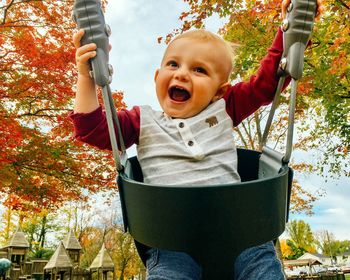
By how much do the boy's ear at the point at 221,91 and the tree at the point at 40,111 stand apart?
6.44 meters

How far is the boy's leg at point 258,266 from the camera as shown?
1.22 m

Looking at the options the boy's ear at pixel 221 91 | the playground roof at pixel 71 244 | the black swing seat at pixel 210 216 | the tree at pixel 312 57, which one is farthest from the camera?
the playground roof at pixel 71 244

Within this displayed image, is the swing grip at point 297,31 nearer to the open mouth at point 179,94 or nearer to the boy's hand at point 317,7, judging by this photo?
the boy's hand at point 317,7

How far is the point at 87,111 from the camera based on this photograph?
4.87 feet

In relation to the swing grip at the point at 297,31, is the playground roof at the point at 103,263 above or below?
below

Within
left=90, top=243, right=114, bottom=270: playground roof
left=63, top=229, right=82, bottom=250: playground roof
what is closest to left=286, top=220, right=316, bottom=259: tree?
left=90, top=243, right=114, bottom=270: playground roof

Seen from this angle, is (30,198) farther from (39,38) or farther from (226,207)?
(226,207)

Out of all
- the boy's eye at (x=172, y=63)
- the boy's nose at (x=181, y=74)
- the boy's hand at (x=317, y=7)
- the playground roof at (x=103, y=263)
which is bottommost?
the playground roof at (x=103, y=263)

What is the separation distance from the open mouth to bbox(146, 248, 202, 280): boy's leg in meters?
0.65

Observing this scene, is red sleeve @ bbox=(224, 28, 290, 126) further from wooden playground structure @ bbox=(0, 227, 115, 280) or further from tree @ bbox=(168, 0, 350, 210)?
wooden playground structure @ bbox=(0, 227, 115, 280)

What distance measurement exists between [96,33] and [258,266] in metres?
0.96

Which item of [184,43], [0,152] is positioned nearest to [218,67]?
[184,43]

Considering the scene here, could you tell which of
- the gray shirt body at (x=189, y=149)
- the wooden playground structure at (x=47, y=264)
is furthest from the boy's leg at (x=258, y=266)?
the wooden playground structure at (x=47, y=264)

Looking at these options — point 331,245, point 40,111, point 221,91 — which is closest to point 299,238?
point 331,245
